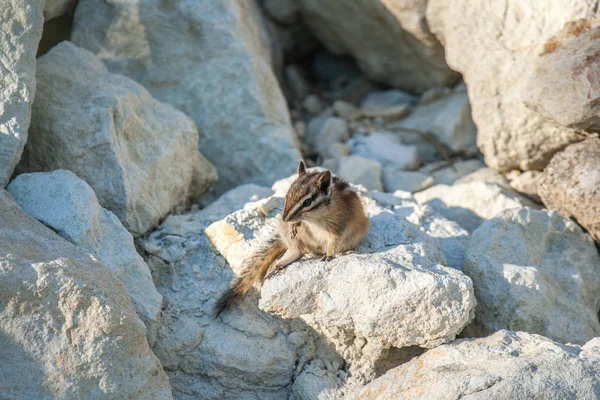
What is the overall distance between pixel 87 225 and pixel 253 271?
113 cm

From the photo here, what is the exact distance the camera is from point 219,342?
492 cm

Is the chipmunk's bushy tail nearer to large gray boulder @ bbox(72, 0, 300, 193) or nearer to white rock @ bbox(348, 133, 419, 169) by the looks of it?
large gray boulder @ bbox(72, 0, 300, 193)

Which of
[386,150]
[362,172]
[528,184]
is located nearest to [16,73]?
[362,172]

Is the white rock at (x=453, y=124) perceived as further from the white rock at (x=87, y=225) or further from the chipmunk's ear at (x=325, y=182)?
the white rock at (x=87, y=225)

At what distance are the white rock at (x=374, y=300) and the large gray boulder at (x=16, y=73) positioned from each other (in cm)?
186

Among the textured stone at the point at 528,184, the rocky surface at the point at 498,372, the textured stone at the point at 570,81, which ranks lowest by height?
the textured stone at the point at 528,184

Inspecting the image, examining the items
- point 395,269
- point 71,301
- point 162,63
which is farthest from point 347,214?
point 162,63

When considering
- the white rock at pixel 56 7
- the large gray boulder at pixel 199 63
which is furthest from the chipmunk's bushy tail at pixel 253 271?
the white rock at pixel 56 7

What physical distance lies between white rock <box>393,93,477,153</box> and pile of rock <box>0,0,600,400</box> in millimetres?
31

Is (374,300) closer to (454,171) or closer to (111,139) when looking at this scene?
(111,139)

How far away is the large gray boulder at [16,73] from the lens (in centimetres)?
488

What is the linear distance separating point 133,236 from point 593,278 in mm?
3430

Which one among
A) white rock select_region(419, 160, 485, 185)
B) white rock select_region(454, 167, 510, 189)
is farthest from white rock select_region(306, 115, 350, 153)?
white rock select_region(454, 167, 510, 189)

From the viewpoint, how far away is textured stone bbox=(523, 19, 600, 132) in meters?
5.44
